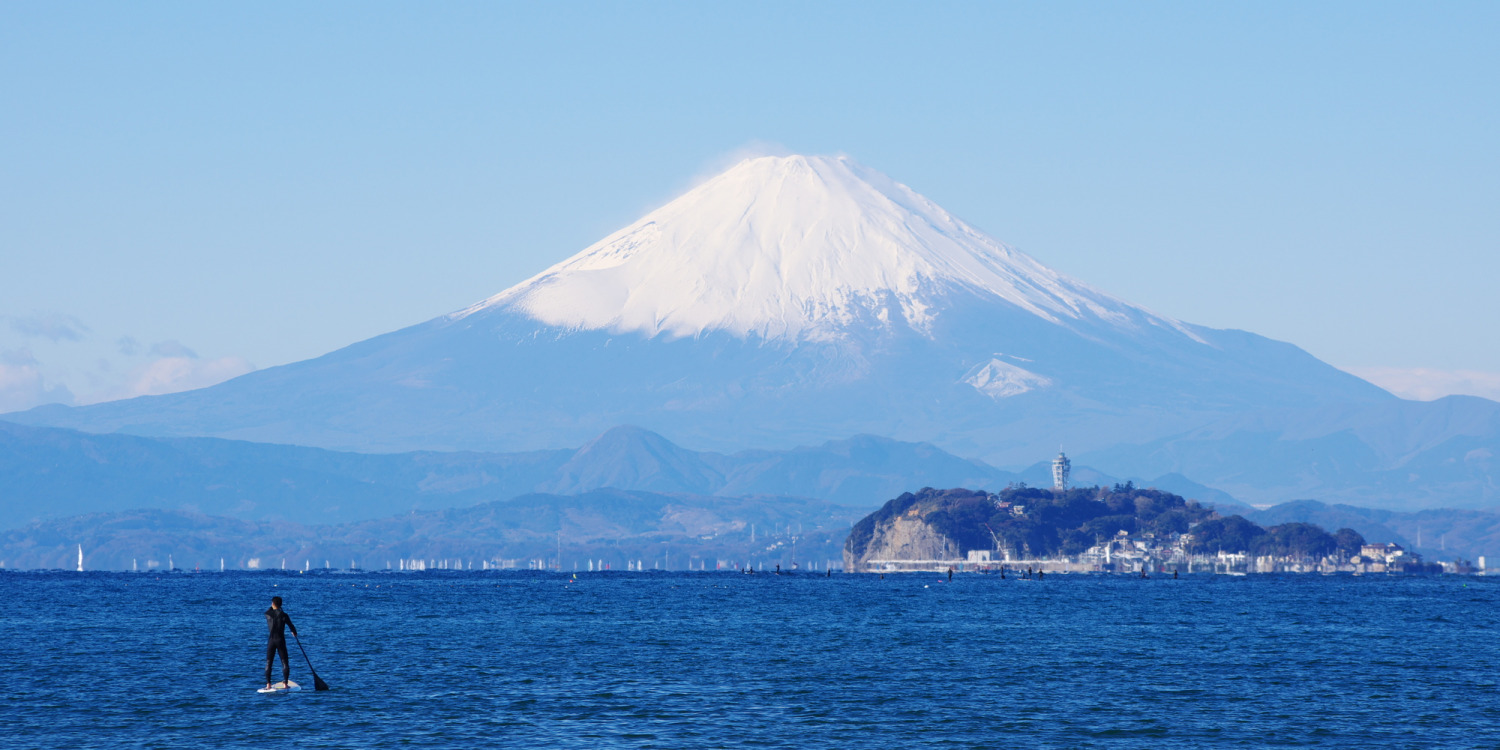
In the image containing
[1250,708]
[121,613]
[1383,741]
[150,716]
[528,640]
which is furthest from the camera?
[121,613]

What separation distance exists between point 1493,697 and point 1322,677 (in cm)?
1015

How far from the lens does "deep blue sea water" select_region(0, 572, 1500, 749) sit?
57.8m

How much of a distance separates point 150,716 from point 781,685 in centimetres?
2458

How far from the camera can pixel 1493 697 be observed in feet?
227

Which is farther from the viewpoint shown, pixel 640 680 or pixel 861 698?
pixel 640 680

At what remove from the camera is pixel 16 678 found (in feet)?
244

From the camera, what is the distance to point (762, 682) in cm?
7506

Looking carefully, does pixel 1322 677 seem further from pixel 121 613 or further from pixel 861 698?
pixel 121 613

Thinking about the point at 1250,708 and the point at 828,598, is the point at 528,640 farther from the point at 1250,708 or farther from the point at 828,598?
the point at 828,598

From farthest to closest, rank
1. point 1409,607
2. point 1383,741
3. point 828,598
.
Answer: point 828,598, point 1409,607, point 1383,741

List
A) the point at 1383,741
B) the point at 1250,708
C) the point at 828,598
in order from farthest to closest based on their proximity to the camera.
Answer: the point at 828,598, the point at 1250,708, the point at 1383,741

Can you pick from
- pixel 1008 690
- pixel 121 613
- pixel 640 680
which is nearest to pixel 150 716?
pixel 640 680

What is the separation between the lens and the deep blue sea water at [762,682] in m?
57.8

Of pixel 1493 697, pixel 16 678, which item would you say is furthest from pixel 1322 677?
pixel 16 678
